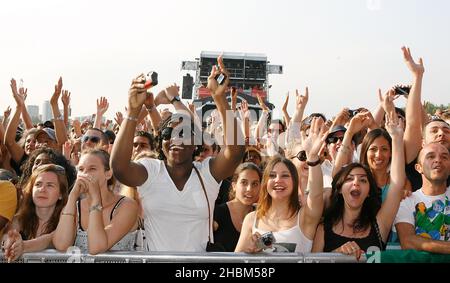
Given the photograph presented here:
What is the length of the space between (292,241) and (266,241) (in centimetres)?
19

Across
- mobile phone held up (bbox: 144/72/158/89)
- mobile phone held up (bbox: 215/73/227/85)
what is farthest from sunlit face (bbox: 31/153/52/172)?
mobile phone held up (bbox: 215/73/227/85)

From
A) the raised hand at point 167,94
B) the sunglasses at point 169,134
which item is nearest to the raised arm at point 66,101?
the raised hand at point 167,94

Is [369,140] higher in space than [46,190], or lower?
higher

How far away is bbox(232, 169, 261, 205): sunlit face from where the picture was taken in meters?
3.98

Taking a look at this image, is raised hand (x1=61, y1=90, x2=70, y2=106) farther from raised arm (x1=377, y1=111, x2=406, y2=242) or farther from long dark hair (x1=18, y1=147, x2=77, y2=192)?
raised arm (x1=377, y1=111, x2=406, y2=242)

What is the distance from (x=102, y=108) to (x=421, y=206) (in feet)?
15.5

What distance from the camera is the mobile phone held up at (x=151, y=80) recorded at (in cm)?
298

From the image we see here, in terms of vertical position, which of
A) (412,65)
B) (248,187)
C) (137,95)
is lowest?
(248,187)

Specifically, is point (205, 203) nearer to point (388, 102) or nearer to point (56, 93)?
point (388, 102)

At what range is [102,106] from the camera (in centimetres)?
682

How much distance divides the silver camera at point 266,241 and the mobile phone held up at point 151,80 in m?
1.18

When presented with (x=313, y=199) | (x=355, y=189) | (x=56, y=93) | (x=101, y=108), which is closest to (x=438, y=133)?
(x=355, y=189)

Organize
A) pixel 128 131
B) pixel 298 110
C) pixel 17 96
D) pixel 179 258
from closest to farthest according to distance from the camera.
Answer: pixel 179 258
pixel 128 131
pixel 298 110
pixel 17 96

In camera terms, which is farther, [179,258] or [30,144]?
[30,144]
